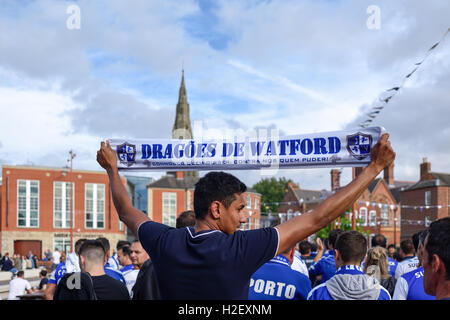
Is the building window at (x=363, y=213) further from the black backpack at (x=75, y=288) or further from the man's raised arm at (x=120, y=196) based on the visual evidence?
the man's raised arm at (x=120, y=196)

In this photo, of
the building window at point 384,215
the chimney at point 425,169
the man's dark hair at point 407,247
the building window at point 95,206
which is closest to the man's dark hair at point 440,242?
the man's dark hair at point 407,247

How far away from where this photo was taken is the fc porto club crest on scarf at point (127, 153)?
433cm

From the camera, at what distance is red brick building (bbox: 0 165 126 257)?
52.3 meters

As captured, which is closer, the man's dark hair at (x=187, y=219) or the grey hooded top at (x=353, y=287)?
the grey hooded top at (x=353, y=287)

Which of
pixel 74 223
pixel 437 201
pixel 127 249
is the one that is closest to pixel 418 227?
pixel 437 201

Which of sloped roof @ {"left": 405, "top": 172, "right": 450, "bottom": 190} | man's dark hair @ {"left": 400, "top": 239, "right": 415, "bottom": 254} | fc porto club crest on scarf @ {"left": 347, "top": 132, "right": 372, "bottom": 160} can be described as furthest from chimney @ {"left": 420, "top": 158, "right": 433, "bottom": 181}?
fc porto club crest on scarf @ {"left": 347, "top": 132, "right": 372, "bottom": 160}

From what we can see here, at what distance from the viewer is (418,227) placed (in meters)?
59.5

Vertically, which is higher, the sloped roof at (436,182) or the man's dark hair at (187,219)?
the sloped roof at (436,182)

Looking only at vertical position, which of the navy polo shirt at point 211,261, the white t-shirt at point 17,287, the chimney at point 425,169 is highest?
the chimney at point 425,169

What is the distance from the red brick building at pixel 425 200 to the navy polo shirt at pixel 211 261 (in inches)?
2080
